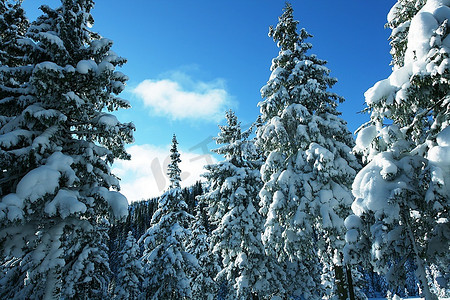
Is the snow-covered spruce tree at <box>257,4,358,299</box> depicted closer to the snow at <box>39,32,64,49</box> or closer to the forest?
the forest

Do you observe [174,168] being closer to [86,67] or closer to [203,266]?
[203,266]

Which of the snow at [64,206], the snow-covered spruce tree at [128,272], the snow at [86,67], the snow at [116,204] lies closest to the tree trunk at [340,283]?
the snow at [116,204]

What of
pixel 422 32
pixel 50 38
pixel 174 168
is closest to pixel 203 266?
pixel 174 168

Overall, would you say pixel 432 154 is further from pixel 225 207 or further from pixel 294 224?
pixel 225 207

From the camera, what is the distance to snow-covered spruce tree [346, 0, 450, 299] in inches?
183

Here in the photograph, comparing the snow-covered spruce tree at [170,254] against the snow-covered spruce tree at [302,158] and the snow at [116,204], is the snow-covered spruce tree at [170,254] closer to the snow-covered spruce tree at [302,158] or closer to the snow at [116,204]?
the snow-covered spruce tree at [302,158]

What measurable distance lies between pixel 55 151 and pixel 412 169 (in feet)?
33.5

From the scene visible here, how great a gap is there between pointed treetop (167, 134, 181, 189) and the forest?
5.13 feet

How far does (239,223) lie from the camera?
16.9 meters

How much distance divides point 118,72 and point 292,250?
1073cm

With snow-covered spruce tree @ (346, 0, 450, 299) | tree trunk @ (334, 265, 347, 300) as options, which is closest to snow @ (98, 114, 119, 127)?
snow-covered spruce tree @ (346, 0, 450, 299)

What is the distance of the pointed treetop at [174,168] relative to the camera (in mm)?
22562

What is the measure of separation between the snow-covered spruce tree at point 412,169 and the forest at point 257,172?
3cm

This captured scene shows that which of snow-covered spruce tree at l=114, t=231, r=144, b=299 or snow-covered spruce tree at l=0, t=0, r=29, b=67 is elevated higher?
snow-covered spruce tree at l=0, t=0, r=29, b=67
